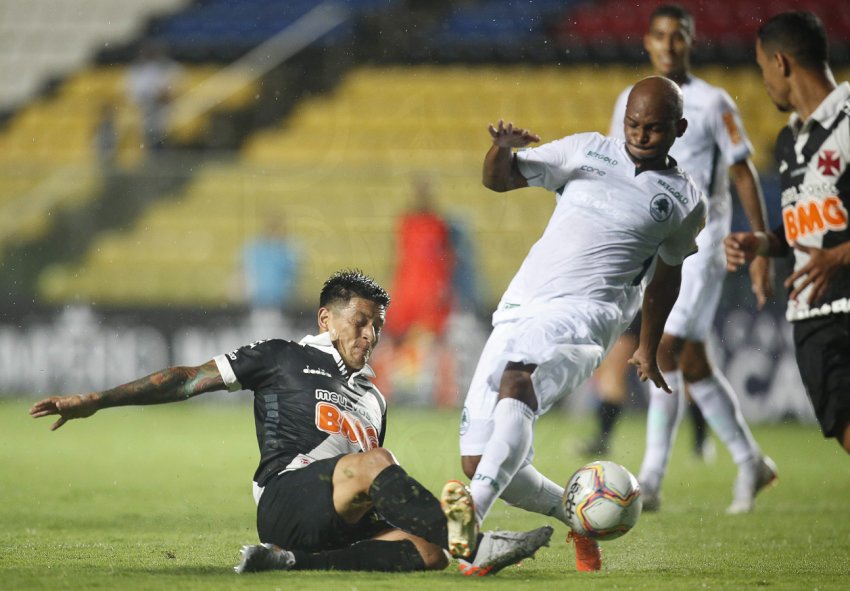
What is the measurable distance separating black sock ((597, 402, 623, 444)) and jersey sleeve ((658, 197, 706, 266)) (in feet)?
9.86

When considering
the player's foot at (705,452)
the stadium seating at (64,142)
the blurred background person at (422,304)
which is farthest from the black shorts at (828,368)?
the stadium seating at (64,142)

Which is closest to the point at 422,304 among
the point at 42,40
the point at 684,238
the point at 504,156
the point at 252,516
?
the point at 252,516

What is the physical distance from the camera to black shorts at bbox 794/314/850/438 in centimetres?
446

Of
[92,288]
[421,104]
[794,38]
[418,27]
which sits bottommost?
[92,288]

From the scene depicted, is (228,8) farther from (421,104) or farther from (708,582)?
(708,582)

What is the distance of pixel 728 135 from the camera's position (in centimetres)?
687

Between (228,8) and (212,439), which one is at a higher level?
(228,8)

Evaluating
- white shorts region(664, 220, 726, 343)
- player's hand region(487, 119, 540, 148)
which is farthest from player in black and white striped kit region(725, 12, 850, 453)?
white shorts region(664, 220, 726, 343)

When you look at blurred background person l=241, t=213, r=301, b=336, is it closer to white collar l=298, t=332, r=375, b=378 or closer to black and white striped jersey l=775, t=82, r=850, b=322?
white collar l=298, t=332, r=375, b=378

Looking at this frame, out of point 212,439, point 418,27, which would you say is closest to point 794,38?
point 212,439

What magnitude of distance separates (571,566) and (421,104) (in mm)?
10251

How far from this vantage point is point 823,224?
461 centimetres

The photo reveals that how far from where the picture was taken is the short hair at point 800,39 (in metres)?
4.69

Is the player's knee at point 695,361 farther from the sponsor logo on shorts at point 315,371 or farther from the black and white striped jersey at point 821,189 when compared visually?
the sponsor logo on shorts at point 315,371
